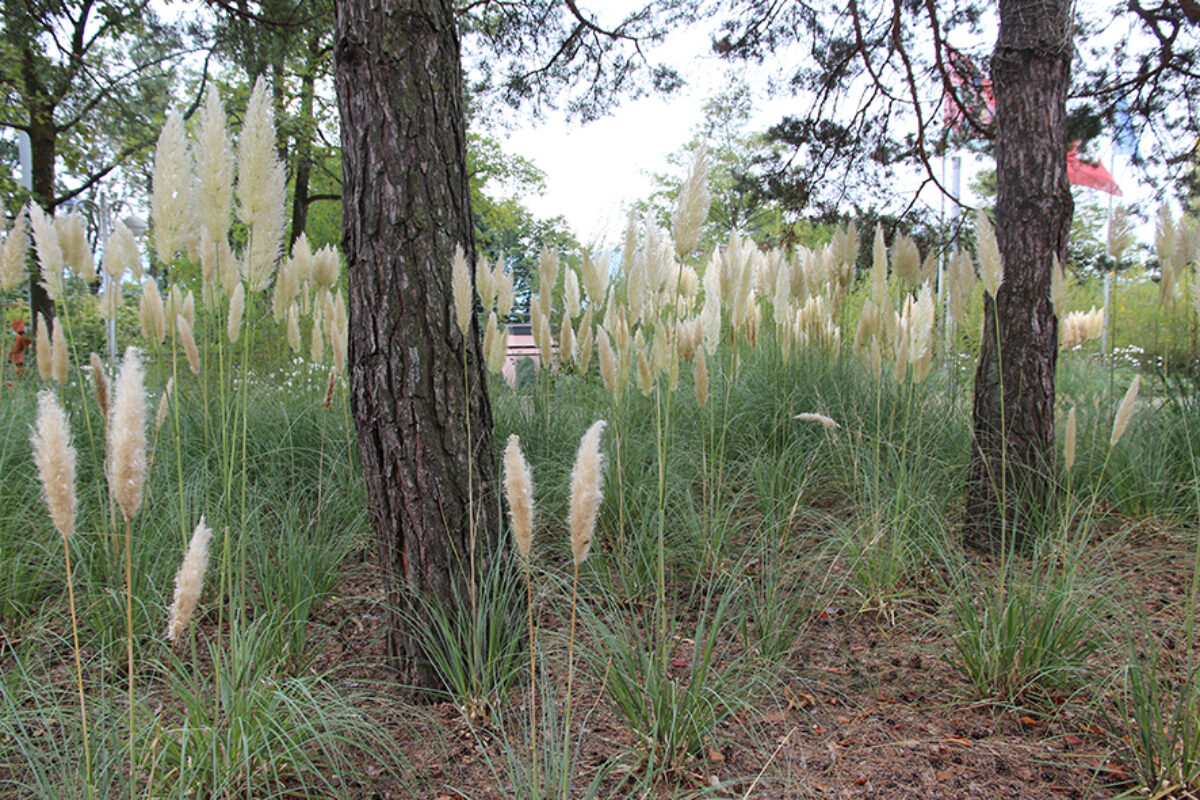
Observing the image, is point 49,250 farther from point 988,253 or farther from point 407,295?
point 988,253

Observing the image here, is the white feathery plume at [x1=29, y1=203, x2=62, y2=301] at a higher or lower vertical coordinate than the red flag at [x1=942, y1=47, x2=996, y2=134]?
lower

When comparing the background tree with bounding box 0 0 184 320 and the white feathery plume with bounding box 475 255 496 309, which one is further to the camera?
the background tree with bounding box 0 0 184 320

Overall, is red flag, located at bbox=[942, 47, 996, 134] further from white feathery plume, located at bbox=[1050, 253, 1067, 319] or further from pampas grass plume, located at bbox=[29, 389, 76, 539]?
pampas grass plume, located at bbox=[29, 389, 76, 539]

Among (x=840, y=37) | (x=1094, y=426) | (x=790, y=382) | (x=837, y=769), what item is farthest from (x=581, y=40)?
(x=837, y=769)

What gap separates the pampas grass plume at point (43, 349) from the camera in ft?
9.12

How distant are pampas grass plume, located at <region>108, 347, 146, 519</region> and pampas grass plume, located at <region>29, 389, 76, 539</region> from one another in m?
0.07

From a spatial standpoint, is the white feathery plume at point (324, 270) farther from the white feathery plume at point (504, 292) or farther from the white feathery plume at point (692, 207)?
the white feathery plume at point (692, 207)

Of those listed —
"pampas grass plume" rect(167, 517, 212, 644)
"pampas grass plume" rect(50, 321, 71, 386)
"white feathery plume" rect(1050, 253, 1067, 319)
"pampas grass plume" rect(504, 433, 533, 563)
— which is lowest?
"pampas grass plume" rect(167, 517, 212, 644)

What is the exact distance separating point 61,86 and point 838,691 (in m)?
9.87

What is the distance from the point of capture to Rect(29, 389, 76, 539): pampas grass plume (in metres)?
1.03

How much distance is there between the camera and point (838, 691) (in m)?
2.22

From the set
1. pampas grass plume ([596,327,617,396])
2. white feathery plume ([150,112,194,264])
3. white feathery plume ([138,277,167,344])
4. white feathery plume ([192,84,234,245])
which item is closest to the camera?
white feathery plume ([192,84,234,245])

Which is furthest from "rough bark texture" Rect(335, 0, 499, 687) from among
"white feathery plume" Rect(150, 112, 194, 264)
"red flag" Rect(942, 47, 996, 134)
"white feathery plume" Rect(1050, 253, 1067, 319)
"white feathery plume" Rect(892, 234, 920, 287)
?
"red flag" Rect(942, 47, 996, 134)

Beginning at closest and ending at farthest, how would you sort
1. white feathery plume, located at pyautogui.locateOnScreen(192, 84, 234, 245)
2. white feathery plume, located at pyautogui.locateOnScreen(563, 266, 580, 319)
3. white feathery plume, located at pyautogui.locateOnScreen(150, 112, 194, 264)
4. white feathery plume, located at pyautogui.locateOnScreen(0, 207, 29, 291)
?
white feathery plume, located at pyautogui.locateOnScreen(192, 84, 234, 245) < white feathery plume, located at pyautogui.locateOnScreen(150, 112, 194, 264) < white feathery plume, located at pyautogui.locateOnScreen(0, 207, 29, 291) < white feathery plume, located at pyautogui.locateOnScreen(563, 266, 580, 319)
